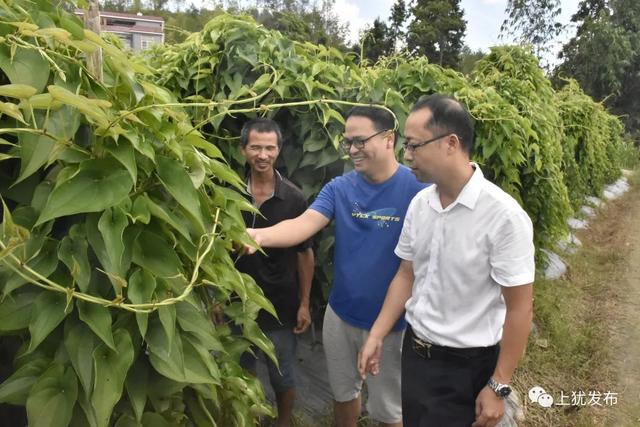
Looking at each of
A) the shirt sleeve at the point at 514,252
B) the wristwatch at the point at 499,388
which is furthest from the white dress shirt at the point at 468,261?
the wristwatch at the point at 499,388

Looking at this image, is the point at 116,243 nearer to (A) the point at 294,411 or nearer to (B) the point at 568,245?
(A) the point at 294,411

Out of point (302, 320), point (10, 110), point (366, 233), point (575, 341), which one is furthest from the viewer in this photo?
point (575, 341)

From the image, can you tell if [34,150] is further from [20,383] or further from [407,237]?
[407,237]

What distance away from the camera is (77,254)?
82 cm

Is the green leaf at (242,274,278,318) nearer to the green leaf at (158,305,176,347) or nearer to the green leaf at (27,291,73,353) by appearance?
the green leaf at (158,305,176,347)

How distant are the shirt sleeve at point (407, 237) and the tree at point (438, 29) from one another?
34.8 meters

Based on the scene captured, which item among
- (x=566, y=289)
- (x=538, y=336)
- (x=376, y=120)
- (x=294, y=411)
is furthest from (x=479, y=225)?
(x=566, y=289)

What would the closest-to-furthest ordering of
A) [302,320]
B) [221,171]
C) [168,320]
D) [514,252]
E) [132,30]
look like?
[168,320] → [221,171] → [514,252] → [302,320] → [132,30]

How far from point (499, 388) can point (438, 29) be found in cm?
3732

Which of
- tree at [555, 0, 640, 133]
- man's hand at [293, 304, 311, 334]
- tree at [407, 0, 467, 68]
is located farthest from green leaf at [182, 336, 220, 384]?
tree at [407, 0, 467, 68]

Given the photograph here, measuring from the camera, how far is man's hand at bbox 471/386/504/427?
182 centimetres

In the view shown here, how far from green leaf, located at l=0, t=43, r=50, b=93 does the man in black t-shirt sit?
1.54m

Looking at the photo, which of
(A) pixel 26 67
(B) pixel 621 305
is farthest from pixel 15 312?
(B) pixel 621 305

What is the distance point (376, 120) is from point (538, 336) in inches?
111
